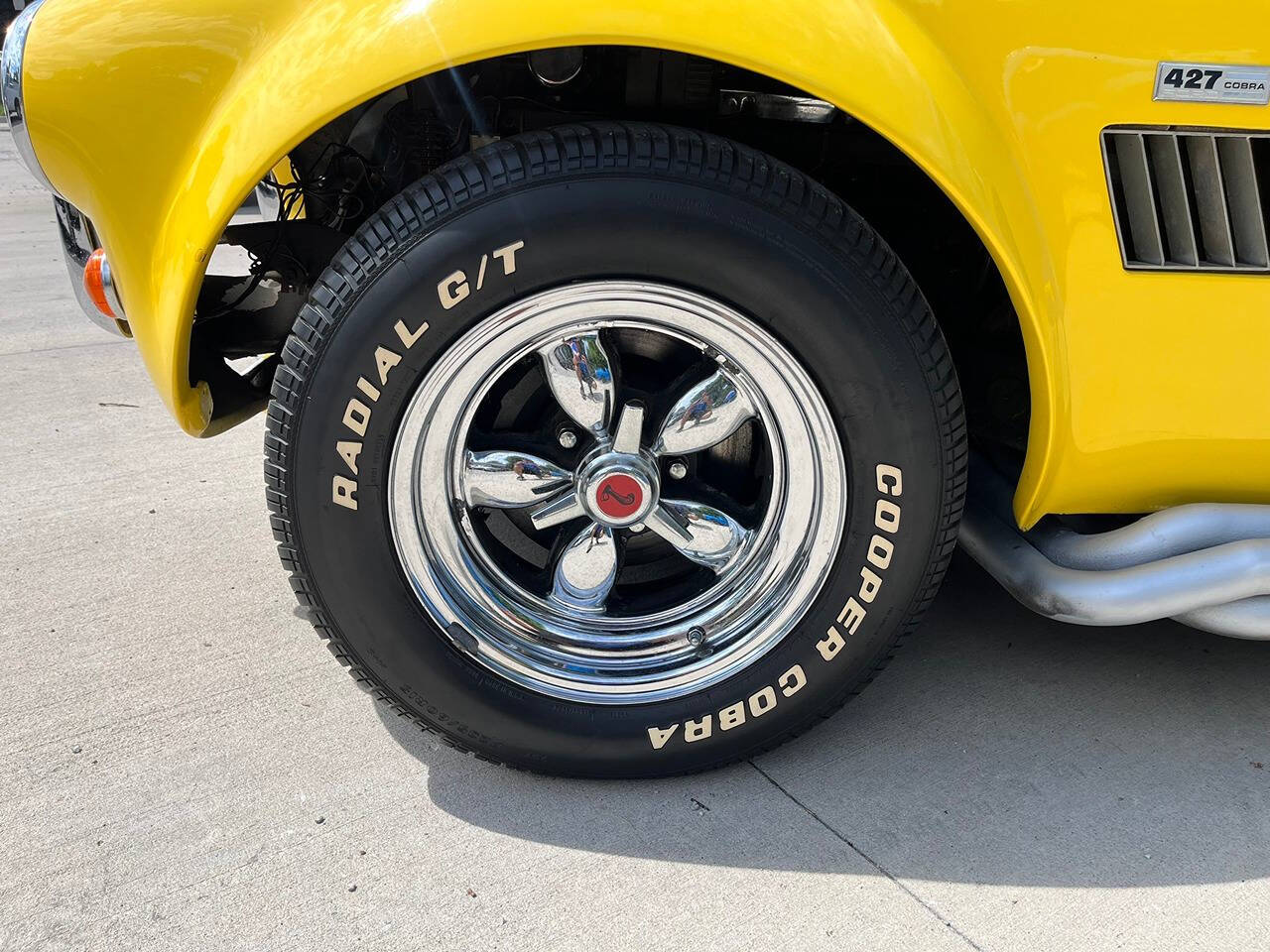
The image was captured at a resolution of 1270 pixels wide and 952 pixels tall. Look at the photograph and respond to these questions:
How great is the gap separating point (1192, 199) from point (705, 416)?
85 cm

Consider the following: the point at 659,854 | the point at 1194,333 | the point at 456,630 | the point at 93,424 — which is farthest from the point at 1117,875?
the point at 93,424

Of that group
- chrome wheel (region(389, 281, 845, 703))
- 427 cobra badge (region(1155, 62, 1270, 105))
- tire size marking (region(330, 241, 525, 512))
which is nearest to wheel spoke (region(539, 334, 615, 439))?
chrome wheel (region(389, 281, 845, 703))

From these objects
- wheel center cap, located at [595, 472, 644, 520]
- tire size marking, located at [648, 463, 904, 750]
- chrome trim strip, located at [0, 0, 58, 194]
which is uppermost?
chrome trim strip, located at [0, 0, 58, 194]

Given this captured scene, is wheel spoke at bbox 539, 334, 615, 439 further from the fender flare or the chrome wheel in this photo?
the fender flare

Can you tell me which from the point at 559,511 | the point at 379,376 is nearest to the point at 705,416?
the point at 559,511

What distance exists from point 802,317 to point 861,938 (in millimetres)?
969

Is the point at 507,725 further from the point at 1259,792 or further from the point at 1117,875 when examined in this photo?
the point at 1259,792

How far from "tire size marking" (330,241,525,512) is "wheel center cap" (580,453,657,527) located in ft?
1.33

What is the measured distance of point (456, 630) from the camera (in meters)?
1.92

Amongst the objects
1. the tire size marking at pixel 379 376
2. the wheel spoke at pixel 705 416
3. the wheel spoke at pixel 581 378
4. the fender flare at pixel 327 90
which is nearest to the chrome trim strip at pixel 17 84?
the fender flare at pixel 327 90

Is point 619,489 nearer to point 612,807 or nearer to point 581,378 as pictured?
point 581,378

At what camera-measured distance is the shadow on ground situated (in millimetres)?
1832

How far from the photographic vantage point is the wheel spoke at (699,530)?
2.00 m

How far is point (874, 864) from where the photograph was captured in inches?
71.1
